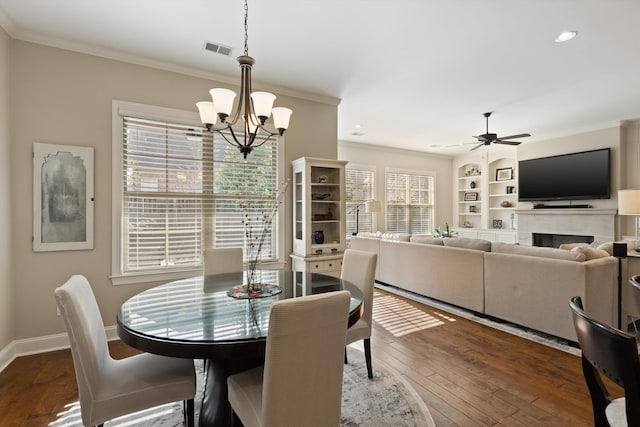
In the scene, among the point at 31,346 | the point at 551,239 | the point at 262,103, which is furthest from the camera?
the point at 551,239

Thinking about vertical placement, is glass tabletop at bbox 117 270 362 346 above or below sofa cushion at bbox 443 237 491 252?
below

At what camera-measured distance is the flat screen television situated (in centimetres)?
572

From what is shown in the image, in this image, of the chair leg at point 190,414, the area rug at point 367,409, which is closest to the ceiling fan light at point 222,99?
the chair leg at point 190,414

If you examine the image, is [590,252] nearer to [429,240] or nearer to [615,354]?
[429,240]

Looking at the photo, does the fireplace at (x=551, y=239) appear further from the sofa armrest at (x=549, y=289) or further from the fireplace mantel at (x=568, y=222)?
the sofa armrest at (x=549, y=289)

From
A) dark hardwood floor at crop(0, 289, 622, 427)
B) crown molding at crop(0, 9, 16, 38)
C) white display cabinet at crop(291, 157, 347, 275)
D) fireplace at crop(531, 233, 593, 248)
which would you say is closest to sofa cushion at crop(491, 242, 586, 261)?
dark hardwood floor at crop(0, 289, 622, 427)

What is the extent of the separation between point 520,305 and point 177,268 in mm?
3752

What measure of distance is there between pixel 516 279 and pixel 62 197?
4.64 m

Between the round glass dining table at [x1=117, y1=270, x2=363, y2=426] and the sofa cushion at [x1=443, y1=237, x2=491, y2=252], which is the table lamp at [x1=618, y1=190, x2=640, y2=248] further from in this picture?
the round glass dining table at [x1=117, y1=270, x2=363, y2=426]

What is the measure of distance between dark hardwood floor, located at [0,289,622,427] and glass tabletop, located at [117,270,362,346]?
100 centimetres

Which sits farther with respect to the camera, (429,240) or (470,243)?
(429,240)

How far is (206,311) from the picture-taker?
171 cm

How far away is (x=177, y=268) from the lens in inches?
135

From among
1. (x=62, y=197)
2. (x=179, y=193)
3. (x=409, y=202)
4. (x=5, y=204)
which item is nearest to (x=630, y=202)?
(x=409, y=202)
